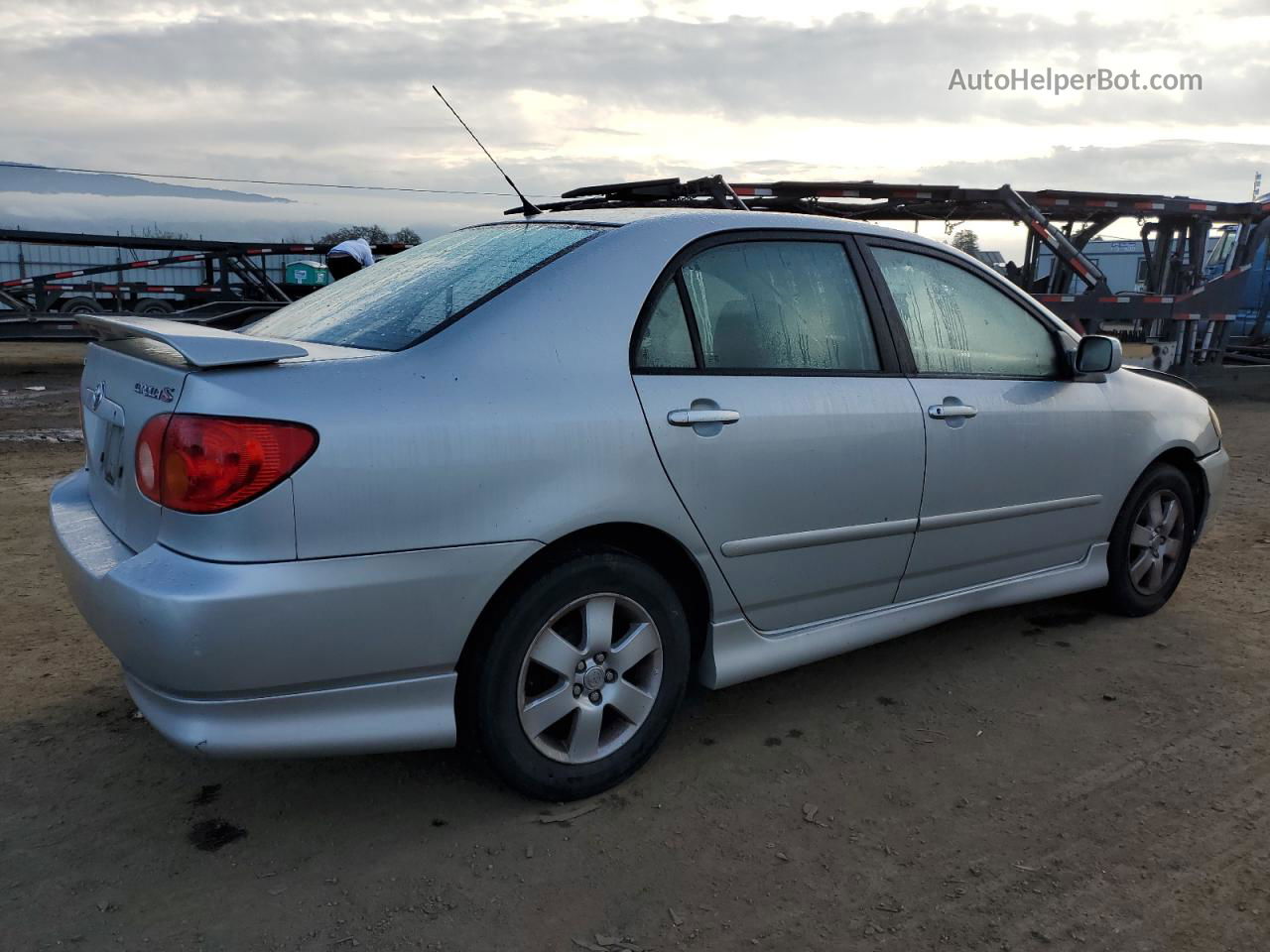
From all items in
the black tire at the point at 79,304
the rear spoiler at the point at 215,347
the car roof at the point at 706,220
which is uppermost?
the car roof at the point at 706,220

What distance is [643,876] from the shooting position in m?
2.41

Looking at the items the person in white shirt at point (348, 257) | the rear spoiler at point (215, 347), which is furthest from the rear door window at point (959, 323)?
the person in white shirt at point (348, 257)

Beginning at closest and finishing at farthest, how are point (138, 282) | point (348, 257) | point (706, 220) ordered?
point (706, 220) → point (348, 257) → point (138, 282)

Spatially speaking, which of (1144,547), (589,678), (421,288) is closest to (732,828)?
(589,678)

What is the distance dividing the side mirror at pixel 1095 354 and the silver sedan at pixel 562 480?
0.02 meters

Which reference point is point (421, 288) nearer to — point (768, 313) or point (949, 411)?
point (768, 313)

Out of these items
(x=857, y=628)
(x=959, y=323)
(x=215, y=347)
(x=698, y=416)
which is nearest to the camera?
(x=215, y=347)

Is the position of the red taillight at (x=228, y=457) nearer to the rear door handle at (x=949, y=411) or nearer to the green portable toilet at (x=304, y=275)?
the rear door handle at (x=949, y=411)

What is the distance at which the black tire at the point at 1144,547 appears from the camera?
13.5 ft

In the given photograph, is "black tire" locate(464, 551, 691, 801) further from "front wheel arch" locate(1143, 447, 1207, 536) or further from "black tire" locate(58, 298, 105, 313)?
"black tire" locate(58, 298, 105, 313)

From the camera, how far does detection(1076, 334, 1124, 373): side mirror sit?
12.2 feet

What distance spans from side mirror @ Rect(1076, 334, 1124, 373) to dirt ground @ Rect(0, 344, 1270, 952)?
43.4 inches

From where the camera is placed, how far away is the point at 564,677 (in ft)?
8.55

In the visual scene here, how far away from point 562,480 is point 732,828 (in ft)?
3.26
